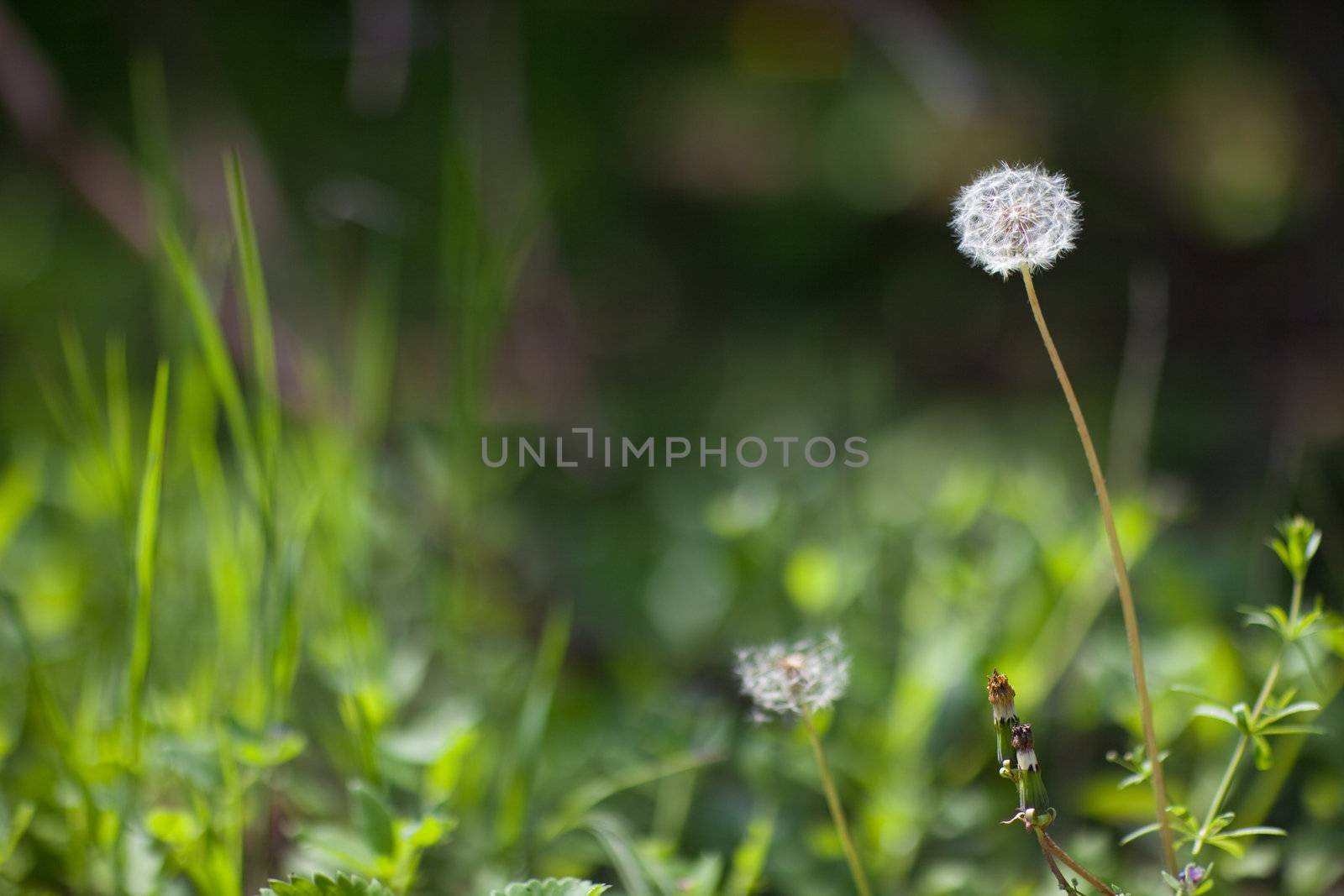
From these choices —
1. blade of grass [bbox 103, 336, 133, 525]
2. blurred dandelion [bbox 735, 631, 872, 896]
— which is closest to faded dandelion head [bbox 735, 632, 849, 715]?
blurred dandelion [bbox 735, 631, 872, 896]

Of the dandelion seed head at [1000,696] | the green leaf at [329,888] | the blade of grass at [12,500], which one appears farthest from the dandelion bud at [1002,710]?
the blade of grass at [12,500]

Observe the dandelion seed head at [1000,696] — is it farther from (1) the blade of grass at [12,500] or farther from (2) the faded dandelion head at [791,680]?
(1) the blade of grass at [12,500]

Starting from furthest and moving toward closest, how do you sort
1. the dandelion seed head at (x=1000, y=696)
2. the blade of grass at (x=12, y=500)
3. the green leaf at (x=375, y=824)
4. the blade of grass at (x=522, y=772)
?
the blade of grass at (x=12, y=500), the blade of grass at (x=522, y=772), the green leaf at (x=375, y=824), the dandelion seed head at (x=1000, y=696)

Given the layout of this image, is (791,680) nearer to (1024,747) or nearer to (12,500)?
(1024,747)

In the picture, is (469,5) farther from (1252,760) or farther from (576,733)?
(1252,760)

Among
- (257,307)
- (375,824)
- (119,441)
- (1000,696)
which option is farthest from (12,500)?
(1000,696)

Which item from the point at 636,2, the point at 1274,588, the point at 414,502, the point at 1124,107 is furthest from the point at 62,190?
the point at 1274,588

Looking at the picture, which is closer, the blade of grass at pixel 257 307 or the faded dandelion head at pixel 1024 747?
the faded dandelion head at pixel 1024 747

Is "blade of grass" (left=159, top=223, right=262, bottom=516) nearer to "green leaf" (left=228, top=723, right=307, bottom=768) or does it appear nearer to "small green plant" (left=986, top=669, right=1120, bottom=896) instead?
"green leaf" (left=228, top=723, right=307, bottom=768)
